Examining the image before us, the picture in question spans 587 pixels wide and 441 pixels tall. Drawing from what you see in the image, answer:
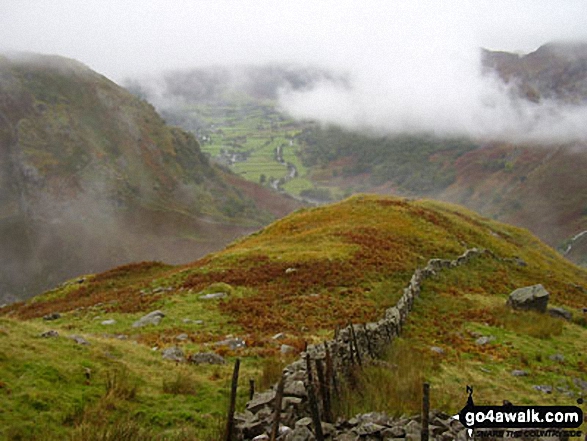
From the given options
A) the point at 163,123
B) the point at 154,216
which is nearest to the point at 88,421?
the point at 154,216

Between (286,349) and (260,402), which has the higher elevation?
(286,349)

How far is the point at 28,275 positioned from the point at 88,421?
10404cm

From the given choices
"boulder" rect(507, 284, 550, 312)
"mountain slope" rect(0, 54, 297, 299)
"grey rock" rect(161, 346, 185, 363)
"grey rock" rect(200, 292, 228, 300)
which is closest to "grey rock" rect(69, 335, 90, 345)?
"grey rock" rect(161, 346, 185, 363)

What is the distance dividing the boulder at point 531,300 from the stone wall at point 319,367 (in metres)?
7.10

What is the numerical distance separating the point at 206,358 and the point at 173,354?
1085mm

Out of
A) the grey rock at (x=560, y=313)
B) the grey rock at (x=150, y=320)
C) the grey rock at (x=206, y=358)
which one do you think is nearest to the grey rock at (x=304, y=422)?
the grey rock at (x=206, y=358)

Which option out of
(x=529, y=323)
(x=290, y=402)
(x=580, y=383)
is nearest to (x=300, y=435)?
(x=290, y=402)

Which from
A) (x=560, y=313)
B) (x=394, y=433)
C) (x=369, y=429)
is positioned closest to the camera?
(x=394, y=433)

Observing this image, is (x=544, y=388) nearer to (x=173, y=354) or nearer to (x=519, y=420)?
(x=519, y=420)

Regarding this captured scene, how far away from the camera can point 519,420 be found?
7848mm

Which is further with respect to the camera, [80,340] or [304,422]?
[80,340]

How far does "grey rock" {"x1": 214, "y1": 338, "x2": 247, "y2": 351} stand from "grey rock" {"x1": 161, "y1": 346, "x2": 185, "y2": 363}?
66.4 inches

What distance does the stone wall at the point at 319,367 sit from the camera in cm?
858

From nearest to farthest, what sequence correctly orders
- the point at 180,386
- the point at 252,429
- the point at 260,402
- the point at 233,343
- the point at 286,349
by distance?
the point at 252,429
the point at 260,402
the point at 180,386
the point at 286,349
the point at 233,343
